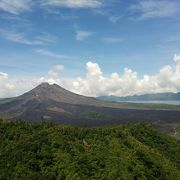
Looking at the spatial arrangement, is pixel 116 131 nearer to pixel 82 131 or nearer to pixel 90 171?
pixel 82 131

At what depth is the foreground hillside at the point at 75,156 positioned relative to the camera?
81875mm

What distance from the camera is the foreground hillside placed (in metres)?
81.9

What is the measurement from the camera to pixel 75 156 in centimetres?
8756

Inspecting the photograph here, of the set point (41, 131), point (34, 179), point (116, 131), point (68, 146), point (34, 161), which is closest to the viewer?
point (34, 179)

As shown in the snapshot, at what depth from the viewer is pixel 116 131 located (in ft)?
382

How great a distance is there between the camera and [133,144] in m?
106

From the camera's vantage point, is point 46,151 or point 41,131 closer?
point 46,151

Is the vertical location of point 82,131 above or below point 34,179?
above

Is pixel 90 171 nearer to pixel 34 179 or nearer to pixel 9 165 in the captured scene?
pixel 34 179

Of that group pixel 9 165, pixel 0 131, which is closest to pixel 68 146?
pixel 9 165

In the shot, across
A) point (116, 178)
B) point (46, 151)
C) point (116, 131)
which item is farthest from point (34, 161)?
point (116, 131)

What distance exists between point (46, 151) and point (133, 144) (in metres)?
28.1

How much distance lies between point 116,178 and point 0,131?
41690 mm

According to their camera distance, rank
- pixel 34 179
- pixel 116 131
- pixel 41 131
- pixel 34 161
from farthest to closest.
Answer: pixel 116 131, pixel 41 131, pixel 34 161, pixel 34 179
